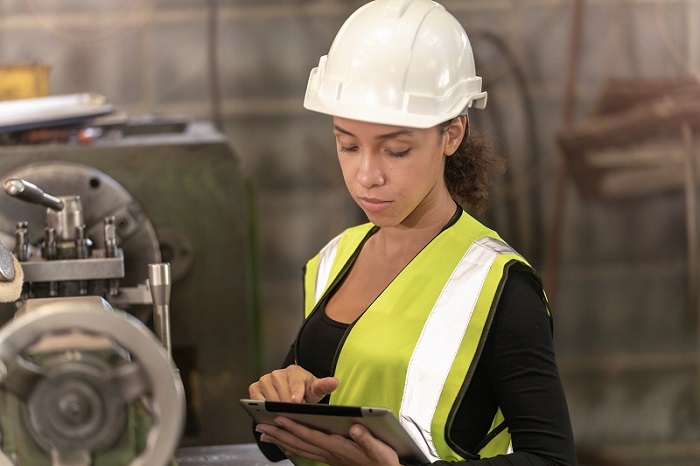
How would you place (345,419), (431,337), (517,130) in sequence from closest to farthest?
(345,419) → (431,337) → (517,130)

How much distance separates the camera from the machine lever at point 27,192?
128 centimetres

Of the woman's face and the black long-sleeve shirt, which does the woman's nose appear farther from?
the black long-sleeve shirt

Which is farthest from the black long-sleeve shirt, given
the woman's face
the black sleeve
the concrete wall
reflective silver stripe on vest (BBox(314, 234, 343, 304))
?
the concrete wall

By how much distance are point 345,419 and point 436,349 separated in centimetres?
15

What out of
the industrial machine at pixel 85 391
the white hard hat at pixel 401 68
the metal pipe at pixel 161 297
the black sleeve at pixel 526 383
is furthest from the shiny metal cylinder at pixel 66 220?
the black sleeve at pixel 526 383

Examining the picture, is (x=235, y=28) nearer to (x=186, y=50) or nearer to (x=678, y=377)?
(x=186, y=50)

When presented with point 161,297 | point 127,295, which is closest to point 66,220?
point 127,295

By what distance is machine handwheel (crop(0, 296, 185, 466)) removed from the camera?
0.90 metres

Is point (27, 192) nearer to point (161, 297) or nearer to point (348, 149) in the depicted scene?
point (161, 297)

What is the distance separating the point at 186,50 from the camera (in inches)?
125

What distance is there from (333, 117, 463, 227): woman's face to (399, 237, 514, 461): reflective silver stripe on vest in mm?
112

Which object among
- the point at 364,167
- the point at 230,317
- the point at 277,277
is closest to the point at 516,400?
the point at 364,167

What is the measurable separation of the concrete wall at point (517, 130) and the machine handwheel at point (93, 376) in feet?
7.25

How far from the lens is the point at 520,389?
114 cm
